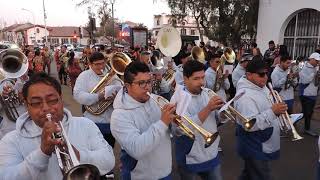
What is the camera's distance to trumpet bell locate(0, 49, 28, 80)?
4.64 metres

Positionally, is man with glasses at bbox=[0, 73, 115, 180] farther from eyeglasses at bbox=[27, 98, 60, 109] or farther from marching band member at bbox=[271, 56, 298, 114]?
marching band member at bbox=[271, 56, 298, 114]

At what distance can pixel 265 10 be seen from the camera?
15445 millimetres

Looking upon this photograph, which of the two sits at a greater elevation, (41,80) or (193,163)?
(41,80)

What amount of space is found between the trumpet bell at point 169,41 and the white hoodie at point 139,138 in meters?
5.07

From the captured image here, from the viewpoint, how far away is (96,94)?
490 cm

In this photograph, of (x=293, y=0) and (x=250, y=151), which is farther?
(x=293, y=0)

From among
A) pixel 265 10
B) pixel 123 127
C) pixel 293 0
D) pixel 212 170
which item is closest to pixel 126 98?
pixel 123 127

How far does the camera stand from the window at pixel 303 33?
1362 cm

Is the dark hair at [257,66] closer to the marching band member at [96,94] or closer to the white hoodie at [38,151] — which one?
the marching band member at [96,94]

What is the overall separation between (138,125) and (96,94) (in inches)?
81.2

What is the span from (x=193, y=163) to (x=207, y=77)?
3184 mm

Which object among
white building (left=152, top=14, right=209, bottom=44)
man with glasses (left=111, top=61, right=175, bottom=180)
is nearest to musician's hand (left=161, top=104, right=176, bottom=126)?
man with glasses (left=111, top=61, right=175, bottom=180)

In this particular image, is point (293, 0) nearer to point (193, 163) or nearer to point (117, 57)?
point (117, 57)

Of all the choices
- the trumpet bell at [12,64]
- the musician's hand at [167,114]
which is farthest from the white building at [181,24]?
the musician's hand at [167,114]
